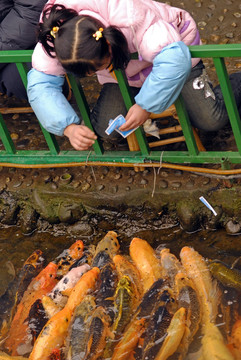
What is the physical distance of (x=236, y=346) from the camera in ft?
12.4

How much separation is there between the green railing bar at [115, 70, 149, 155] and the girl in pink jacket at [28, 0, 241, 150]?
156 millimetres

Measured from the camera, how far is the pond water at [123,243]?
472cm

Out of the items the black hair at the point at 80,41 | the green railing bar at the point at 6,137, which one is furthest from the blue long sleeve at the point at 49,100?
the green railing bar at the point at 6,137

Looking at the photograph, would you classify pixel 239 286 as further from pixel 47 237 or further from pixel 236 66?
pixel 236 66

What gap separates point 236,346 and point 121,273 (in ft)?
3.75

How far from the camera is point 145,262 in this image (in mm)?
4586

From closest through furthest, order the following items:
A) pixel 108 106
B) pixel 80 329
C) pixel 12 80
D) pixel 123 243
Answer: pixel 80 329 → pixel 108 106 → pixel 123 243 → pixel 12 80

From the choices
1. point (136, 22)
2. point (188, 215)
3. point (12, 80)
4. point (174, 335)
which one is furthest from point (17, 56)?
point (174, 335)

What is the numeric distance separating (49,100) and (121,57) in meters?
0.74

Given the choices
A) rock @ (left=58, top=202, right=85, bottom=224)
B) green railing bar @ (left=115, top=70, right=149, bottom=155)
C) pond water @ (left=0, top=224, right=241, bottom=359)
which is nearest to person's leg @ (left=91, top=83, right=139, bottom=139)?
green railing bar @ (left=115, top=70, right=149, bottom=155)

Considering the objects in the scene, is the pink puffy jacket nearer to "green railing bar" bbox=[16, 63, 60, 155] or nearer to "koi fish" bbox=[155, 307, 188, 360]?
"green railing bar" bbox=[16, 63, 60, 155]

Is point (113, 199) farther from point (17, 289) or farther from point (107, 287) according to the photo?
point (17, 289)

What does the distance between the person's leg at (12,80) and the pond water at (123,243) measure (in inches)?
54.1

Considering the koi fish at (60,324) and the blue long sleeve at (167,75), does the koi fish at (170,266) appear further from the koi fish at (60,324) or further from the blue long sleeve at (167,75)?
the blue long sleeve at (167,75)
